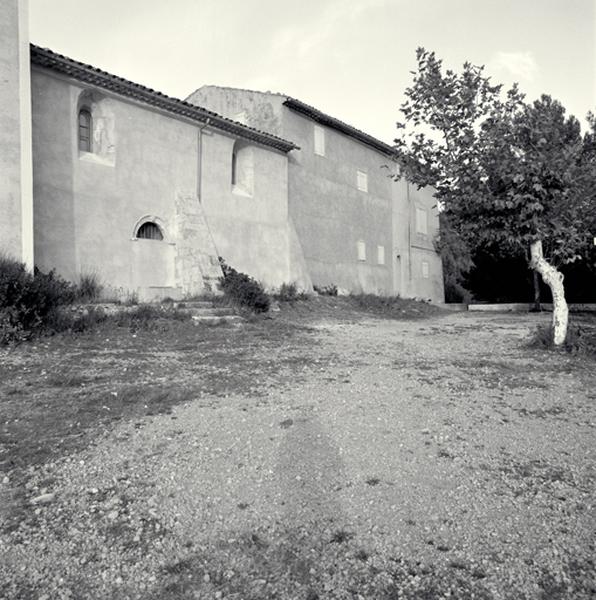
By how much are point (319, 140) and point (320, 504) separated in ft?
63.4

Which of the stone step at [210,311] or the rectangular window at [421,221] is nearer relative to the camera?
the stone step at [210,311]

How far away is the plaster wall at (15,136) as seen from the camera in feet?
34.2

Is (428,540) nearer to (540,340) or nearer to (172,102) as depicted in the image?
(540,340)

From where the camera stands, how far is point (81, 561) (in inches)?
103

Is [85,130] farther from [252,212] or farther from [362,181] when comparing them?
[362,181]

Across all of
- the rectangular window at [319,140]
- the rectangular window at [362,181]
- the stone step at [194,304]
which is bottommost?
the stone step at [194,304]

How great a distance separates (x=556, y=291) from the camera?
920 cm

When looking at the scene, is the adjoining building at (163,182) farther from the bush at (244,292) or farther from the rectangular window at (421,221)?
the rectangular window at (421,221)

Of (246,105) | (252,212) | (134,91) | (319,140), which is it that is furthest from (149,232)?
(319,140)

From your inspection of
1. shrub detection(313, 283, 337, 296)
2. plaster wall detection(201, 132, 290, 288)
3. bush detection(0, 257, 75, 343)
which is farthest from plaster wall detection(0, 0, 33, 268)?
shrub detection(313, 283, 337, 296)

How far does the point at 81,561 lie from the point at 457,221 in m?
8.97

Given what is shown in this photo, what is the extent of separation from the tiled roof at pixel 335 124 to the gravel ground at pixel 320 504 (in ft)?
47.1

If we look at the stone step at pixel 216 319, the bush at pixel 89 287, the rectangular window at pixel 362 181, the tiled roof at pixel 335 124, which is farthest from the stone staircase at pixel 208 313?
the rectangular window at pixel 362 181

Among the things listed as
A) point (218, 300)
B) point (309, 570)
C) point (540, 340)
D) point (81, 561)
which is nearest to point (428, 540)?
point (309, 570)
